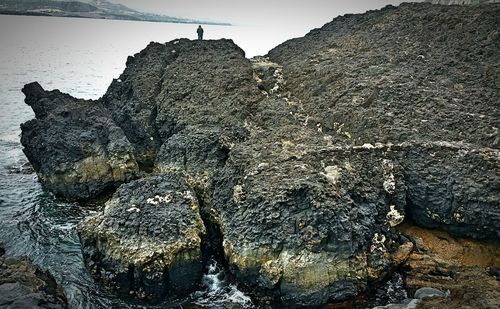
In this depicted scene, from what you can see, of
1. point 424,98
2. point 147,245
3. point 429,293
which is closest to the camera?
point 429,293

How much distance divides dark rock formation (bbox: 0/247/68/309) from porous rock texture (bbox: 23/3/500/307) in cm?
155

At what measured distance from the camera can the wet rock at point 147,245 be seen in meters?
11.4

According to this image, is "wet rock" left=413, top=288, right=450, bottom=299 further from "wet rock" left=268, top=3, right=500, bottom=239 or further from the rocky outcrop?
"wet rock" left=268, top=3, right=500, bottom=239

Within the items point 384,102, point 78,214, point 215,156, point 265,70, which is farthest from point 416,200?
point 78,214

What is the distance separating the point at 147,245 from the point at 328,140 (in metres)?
7.75

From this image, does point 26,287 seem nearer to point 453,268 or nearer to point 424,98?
point 453,268

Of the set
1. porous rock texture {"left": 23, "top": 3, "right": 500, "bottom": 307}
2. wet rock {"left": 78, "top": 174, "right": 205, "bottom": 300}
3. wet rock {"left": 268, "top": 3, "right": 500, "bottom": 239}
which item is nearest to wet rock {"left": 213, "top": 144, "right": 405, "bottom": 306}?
porous rock texture {"left": 23, "top": 3, "right": 500, "bottom": 307}

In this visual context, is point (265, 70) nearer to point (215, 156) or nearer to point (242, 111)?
point (242, 111)

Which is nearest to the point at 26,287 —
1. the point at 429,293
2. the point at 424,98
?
the point at 429,293

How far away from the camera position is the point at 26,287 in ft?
34.1

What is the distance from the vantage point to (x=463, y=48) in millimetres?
18297

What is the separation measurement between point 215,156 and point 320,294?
699 cm

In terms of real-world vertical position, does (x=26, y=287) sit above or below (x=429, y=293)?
below

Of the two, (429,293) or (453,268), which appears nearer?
(429,293)
